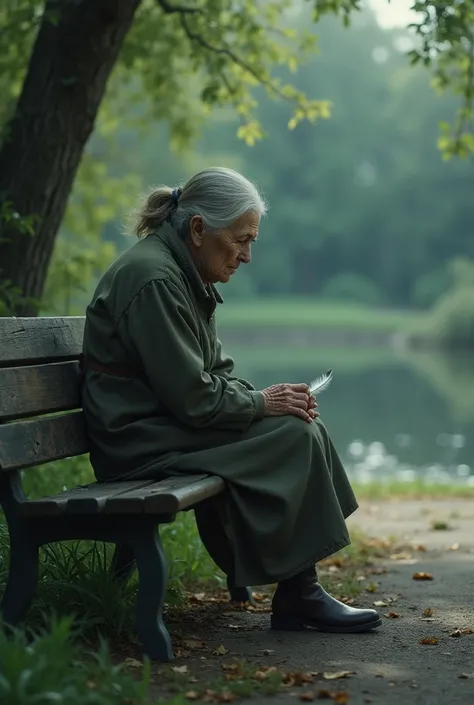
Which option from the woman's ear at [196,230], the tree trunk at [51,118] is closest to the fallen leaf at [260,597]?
the woman's ear at [196,230]

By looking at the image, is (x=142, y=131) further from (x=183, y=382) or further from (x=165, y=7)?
(x=183, y=382)

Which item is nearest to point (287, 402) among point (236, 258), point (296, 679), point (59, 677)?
point (236, 258)

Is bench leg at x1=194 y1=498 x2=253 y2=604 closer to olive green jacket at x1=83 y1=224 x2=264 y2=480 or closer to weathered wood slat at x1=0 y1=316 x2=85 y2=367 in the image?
olive green jacket at x1=83 y1=224 x2=264 y2=480

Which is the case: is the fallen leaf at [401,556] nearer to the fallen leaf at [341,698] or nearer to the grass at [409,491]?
the fallen leaf at [341,698]

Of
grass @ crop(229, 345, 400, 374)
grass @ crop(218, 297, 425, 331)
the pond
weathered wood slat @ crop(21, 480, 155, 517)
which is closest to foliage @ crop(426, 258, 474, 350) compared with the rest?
the pond

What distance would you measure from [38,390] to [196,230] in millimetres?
830

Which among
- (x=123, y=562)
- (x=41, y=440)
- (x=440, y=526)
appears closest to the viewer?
(x=41, y=440)

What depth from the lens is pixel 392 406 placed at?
2409cm

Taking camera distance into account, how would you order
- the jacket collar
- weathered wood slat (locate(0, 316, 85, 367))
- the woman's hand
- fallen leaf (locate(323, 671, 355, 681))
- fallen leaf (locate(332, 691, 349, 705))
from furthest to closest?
the jacket collar → the woman's hand → weathered wood slat (locate(0, 316, 85, 367)) → fallen leaf (locate(323, 671, 355, 681)) → fallen leaf (locate(332, 691, 349, 705))

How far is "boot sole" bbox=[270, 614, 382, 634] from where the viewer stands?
4.56m

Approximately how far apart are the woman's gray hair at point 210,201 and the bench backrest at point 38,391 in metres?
0.59

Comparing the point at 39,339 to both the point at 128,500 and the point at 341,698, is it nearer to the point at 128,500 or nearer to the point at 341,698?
the point at 128,500

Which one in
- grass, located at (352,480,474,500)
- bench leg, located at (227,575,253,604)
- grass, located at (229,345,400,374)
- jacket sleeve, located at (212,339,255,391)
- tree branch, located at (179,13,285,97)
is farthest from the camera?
grass, located at (229,345,400,374)

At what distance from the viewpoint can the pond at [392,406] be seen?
15461mm
